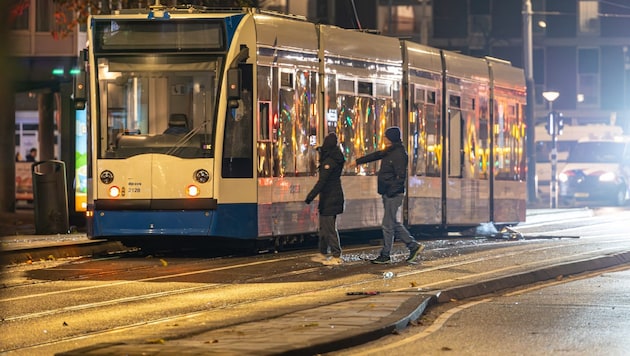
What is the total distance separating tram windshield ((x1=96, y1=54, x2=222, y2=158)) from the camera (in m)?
18.0

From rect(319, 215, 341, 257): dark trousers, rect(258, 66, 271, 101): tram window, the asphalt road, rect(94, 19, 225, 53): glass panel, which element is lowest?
the asphalt road

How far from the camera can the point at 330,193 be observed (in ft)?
58.1

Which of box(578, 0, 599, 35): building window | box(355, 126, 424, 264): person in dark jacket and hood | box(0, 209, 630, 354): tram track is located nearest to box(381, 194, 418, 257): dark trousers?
box(355, 126, 424, 264): person in dark jacket and hood

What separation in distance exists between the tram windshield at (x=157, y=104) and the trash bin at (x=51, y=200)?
564cm

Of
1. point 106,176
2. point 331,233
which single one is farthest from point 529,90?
point 106,176

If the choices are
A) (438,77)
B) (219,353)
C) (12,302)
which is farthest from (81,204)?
(219,353)

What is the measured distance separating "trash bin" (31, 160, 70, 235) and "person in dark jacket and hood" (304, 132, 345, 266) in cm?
741

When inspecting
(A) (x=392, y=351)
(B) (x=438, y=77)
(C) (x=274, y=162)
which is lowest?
(A) (x=392, y=351)

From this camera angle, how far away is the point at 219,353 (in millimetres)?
8711

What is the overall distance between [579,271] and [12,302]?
7.80 meters

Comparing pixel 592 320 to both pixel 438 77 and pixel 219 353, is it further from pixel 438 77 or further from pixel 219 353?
pixel 438 77

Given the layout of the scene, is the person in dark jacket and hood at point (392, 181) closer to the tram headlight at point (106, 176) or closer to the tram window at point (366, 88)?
Result: the tram headlight at point (106, 176)

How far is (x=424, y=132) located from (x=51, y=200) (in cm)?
681

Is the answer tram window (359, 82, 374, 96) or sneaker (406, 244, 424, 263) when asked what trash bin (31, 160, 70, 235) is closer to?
tram window (359, 82, 374, 96)
